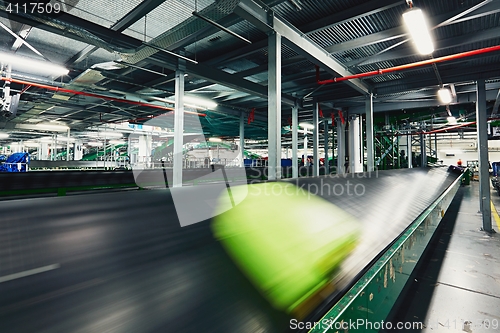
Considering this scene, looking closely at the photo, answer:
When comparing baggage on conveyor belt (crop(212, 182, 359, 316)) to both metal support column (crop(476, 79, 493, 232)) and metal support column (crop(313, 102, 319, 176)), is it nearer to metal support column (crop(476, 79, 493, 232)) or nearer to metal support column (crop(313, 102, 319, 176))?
metal support column (crop(476, 79, 493, 232))

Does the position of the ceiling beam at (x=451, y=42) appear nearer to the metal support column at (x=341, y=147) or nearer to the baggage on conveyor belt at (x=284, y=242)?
the baggage on conveyor belt at (x=284, y=242)

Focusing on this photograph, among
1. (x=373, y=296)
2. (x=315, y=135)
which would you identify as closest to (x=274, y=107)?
(x=373, y=296)

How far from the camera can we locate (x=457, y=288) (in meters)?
2.04

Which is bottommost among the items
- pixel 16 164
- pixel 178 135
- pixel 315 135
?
pixel 16 164

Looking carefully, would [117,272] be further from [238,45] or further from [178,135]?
[238,45]

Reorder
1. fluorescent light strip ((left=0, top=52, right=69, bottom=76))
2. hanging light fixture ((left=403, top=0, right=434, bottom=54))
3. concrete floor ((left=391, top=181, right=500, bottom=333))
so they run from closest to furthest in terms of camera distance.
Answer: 1. concrete floor ((left=391, top=181, right=500, bottom=333))
2. hanging light fixture ((left=403, top=0, right=434, bottom=54))
3. fluorescent light strip ((left=0, top=52, right=69, bottom=76))

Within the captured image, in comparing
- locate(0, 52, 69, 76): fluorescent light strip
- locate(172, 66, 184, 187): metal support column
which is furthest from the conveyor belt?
locate(0, 52, 69, 76): fluorescent light strip

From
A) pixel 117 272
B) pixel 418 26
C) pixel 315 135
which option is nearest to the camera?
pixel 117 272

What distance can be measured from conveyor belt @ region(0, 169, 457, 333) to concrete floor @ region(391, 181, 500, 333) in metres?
1.57

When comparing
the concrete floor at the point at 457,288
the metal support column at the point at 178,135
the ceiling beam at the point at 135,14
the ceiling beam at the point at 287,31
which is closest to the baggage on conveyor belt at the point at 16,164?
the ceiling beam at the point at 135,14

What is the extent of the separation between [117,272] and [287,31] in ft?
9.97

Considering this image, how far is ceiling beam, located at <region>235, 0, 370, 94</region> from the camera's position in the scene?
2.40 metres

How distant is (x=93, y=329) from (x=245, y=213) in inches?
25.3

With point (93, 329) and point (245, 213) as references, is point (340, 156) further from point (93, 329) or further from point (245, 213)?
point (93, 329)
